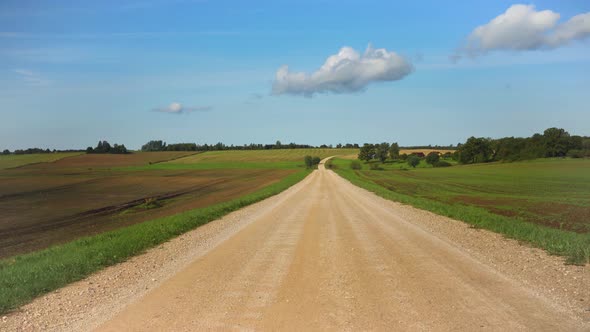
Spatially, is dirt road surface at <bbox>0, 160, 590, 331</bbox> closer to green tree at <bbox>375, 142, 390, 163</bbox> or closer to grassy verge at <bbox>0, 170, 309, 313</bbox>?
grassy verge at <bbox>0, 170, 309, 313</bbox>

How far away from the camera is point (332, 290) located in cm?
797

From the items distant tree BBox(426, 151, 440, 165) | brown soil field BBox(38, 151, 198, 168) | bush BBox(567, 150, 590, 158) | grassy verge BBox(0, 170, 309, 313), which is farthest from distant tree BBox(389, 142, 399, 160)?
grassy verge BBox(0, 170, 309, 313)

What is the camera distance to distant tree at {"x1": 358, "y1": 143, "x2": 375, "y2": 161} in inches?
5920

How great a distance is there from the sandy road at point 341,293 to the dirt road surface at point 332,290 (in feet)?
0.06

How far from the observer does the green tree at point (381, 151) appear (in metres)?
150

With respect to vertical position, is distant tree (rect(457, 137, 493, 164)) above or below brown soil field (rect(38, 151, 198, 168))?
above

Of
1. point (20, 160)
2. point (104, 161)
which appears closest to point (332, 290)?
point (20, 160)

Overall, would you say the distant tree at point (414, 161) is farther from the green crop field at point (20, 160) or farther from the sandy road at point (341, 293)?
the sandy road at point (341, 293)

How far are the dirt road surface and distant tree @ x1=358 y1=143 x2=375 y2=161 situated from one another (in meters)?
138

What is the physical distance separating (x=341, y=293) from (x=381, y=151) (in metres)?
146

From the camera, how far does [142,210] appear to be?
3519 cm

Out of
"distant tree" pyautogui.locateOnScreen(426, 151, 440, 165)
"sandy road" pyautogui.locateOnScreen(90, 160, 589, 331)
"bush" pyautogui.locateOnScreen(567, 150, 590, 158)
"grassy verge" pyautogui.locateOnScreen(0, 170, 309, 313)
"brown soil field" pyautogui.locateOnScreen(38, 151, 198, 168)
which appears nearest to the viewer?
"sandy road" pyautogui.locateOnScreen(90, 160, 589, 331)

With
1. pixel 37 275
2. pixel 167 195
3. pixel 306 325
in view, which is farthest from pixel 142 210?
pixel 306 325

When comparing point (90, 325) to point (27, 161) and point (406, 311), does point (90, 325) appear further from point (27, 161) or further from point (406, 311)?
point (27, 161)
